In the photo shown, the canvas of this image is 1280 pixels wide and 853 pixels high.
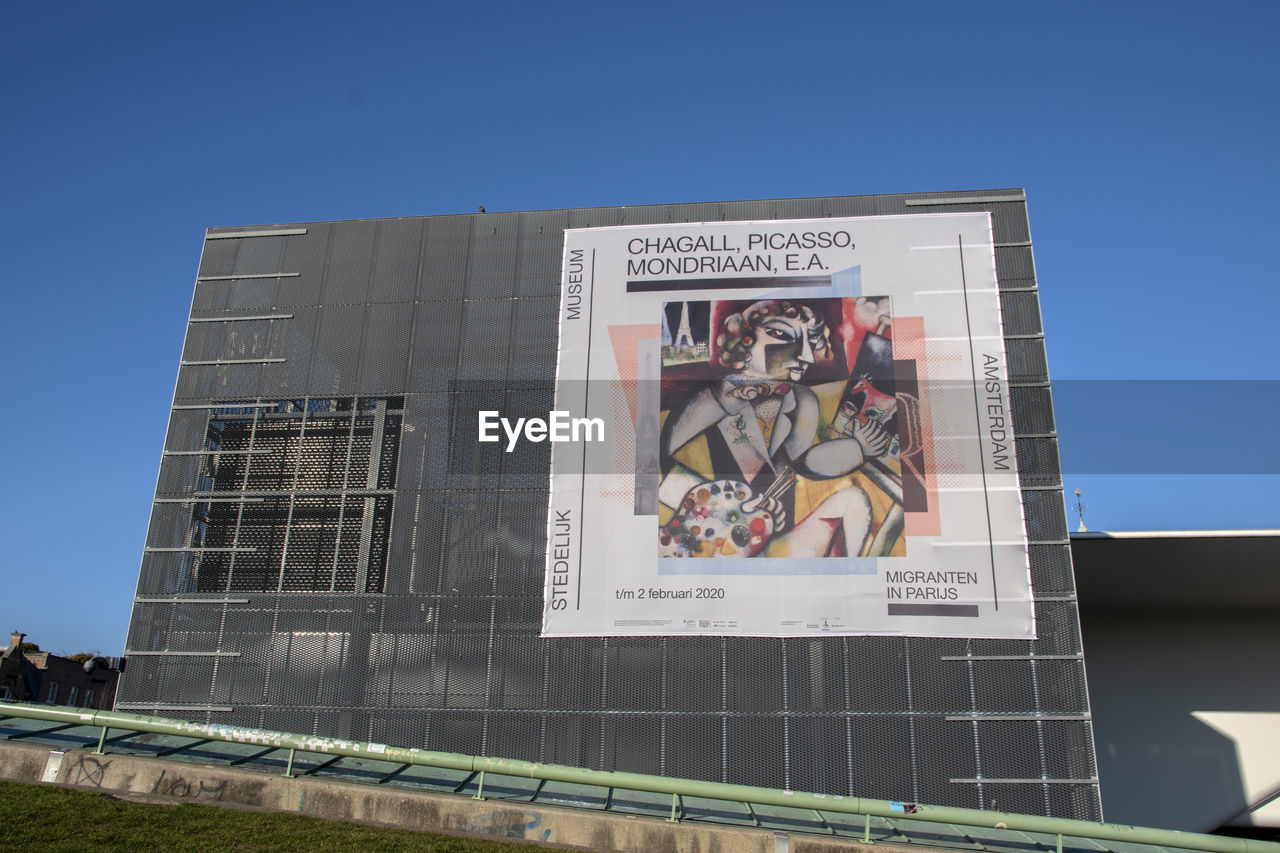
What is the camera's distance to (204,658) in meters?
15.9

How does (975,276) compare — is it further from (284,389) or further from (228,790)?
(228,790)

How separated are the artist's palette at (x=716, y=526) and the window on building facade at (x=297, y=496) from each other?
Answer: 16.1 feet

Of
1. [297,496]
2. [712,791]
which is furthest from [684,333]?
[712,791]

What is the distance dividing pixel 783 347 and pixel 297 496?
28.8 ft

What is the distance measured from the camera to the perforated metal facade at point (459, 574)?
47.6 ft

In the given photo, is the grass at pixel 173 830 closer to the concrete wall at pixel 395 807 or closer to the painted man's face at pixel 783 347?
the concrete wall at pixel 395 807

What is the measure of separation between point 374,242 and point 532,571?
708 cm

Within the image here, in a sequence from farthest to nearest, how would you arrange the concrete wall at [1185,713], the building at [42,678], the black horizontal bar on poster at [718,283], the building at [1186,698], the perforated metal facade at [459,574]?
1. the building at [42,678]
2. the concrete wall at [1185,713]
3. the building at [1186,698]
4. the black horizontal bar on poster at [718,283]
5. the perforated metal facade at [459,574]

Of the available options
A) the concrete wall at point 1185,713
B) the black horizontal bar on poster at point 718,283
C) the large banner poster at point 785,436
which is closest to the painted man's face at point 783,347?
the large banner poster at point 785,436

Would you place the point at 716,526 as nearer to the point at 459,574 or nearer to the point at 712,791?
the point at 459,574

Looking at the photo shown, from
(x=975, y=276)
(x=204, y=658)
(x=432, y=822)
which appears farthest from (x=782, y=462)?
(x=204, y=658)

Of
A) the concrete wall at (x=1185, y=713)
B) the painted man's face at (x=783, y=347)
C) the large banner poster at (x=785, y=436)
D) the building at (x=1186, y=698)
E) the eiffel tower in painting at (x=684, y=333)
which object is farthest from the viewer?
the concrete wall at (x=1185, y=713)

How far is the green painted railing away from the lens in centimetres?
1073

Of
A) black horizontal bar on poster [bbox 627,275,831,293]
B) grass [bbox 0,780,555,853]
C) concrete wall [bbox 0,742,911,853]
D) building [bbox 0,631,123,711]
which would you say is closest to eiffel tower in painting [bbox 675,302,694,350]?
black horizontal bar on poster [bbox 627,275,831,293]
